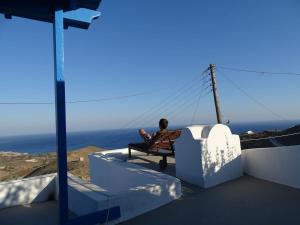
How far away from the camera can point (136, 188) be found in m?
5.47

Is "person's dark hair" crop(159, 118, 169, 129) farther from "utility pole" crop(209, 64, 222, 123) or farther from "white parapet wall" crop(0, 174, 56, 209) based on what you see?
"utility pole" crop(209, 64, 222, 123)

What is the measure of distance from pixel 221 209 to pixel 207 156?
1794 mm

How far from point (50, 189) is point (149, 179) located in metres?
2.49

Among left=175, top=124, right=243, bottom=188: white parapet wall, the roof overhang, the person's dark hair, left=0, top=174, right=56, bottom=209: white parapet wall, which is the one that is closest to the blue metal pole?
the roof overhang

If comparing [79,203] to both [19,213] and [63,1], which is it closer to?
[19,213]

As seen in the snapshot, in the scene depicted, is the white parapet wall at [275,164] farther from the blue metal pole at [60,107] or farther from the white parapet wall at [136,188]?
the blue metal pole at [60,107]

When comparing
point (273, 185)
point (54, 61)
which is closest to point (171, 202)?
point (273, 185)

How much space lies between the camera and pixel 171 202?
18.8 feet

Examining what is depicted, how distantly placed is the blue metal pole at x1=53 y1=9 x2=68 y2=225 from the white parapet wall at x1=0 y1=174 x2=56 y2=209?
2272 mm

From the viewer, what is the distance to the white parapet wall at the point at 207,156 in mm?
6844

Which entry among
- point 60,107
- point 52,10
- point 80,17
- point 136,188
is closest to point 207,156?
point 136,188

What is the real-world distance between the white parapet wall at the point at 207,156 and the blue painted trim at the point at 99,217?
9.01 feet

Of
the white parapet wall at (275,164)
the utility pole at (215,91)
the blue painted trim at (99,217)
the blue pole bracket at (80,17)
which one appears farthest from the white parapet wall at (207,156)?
the utility pole at (215,91)

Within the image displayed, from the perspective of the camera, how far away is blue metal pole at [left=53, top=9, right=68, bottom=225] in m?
4.51
